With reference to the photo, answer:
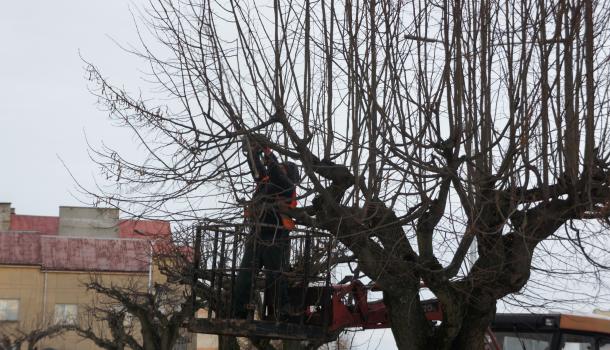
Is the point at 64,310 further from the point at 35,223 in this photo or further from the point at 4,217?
the point at 35,223

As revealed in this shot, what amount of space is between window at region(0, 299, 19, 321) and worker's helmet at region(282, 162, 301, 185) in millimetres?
46406

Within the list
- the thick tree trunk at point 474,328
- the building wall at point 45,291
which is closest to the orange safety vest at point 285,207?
the thick tree trunk at point 474,328

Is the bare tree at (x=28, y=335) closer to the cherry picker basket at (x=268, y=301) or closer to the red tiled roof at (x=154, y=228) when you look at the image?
the red tiled roof at (x=154, y=228)

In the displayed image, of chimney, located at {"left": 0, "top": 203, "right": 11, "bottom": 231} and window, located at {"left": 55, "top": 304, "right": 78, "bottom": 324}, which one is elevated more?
chimney, located at {"left": 0, "top": 203, "right": 11, "bottom": 231}

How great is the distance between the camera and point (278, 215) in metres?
9.79

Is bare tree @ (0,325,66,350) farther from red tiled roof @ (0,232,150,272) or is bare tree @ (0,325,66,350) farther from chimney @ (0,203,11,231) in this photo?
chimney @ (0,203,11,231)

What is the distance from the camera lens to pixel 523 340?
12883 millimetres

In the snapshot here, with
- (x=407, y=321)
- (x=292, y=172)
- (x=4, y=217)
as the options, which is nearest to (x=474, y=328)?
(x=407, y=321)

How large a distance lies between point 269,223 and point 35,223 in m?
59.6

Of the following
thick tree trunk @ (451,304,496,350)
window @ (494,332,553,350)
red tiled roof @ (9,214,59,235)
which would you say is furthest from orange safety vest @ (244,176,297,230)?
red tiled roof @ (9,214,59,235)

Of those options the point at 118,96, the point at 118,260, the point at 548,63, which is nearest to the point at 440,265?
the point at 548,63

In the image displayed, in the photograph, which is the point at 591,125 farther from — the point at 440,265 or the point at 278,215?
the point at 278,215

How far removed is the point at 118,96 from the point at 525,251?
16.0 ft

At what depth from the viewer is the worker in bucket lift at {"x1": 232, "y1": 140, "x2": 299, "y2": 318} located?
9.59m
